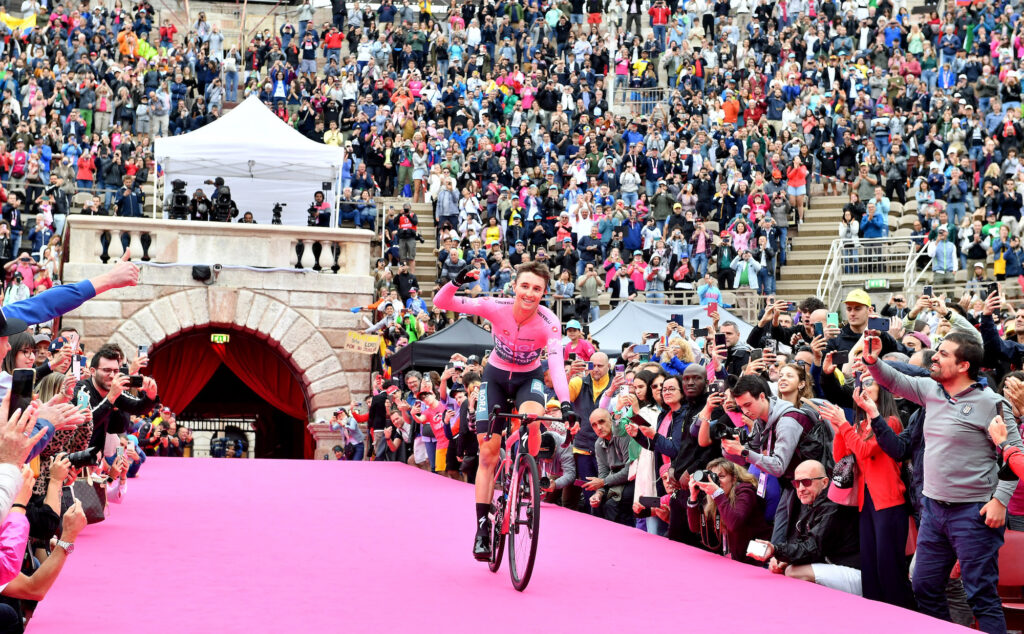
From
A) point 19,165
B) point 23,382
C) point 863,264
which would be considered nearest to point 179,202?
point 19,165

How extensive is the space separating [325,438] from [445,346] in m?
4.45

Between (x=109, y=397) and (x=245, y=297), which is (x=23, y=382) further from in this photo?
(x=245, y=297)

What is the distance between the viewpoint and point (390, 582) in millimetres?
7270

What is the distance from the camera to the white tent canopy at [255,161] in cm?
2270

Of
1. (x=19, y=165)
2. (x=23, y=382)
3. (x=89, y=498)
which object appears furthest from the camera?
(x=19, y=165)

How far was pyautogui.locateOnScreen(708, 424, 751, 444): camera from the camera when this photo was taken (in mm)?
7930

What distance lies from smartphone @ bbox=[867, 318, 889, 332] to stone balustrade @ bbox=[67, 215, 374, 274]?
15103mm

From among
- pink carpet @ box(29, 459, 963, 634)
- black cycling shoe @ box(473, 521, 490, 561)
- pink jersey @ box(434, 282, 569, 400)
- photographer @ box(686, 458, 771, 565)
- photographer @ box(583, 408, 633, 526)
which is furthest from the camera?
photographer @ box(583, 408, 633, 526)

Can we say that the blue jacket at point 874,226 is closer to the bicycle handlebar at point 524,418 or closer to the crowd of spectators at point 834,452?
the crowd of spectators at point 834,452

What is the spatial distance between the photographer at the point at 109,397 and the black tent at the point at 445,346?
9.18 meters

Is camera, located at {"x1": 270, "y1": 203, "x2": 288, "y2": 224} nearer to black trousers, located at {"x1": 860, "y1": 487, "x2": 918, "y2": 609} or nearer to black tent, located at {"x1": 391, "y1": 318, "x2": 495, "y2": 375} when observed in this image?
black tent, located at {"x1": 391, "y1": 318, "x2": 495, "y2": 375}

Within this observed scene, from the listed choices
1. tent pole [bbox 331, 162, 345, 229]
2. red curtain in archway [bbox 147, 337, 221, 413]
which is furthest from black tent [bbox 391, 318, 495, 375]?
red curtain in archway [bbox 147, 337, 221, 413]

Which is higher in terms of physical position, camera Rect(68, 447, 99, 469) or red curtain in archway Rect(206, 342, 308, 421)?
camera Rect(68, 447, 99, 469)

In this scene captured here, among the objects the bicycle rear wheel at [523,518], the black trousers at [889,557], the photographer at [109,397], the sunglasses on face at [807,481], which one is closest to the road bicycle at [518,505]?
the bicycle rear wheel at [523,518]
